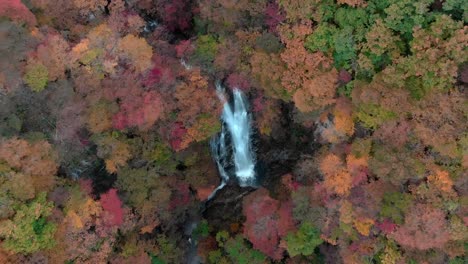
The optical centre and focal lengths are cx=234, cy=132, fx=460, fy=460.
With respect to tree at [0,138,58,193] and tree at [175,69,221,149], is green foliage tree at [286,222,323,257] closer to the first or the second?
tree at [175,69,221,149]

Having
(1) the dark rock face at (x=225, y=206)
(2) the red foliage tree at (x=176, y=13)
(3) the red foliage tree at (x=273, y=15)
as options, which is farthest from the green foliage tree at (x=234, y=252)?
(2) the red foliage tree at (x=176, y=13)

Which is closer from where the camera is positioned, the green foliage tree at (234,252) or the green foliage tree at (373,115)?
the green foliage tree at (373,115)

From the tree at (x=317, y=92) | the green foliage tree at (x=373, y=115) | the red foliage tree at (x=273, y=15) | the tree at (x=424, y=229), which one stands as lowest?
the tree at (x=424, y=229)

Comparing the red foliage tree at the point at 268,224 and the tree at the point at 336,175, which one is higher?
the tree at the point at 336,175

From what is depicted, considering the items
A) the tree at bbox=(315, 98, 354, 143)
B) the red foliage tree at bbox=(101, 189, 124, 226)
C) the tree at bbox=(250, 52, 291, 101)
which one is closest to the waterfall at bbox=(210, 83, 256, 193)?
the tree at bbox=(250, 52, 291, 101)

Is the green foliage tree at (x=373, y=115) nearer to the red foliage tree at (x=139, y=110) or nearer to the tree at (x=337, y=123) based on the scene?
the tree at (x=337, y=123)

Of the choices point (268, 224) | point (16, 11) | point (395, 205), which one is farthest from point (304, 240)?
point (16, 11)
